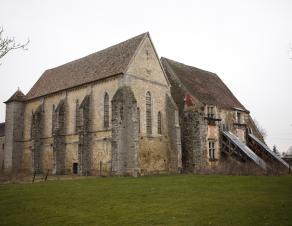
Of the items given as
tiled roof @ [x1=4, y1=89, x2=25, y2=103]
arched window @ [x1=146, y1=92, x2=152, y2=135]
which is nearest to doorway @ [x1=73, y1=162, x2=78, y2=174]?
arched window @ [x1=146, y1=92, x2=152, y2=135]

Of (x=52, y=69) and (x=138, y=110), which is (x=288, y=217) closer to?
(x=138, y=110)

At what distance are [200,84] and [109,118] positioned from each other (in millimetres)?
14232

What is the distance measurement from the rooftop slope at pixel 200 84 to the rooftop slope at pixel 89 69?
6910mm

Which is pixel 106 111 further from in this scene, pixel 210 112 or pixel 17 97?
pixel 17 97

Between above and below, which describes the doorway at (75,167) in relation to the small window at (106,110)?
below

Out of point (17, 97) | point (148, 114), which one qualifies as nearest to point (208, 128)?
point (148, 114)

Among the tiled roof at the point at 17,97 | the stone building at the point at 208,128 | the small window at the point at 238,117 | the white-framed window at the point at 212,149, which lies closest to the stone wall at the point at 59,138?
the tiled roof at the point at 17,97

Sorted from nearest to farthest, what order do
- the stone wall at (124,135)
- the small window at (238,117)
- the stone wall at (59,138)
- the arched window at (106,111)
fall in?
the stone wall at (124,135) → the arched window at (106,111) → the stone wall at (59,138) → the small window at (238,117)

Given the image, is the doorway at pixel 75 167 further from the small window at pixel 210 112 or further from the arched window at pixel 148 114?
the small window at pixel 210 112

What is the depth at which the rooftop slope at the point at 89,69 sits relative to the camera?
32.0 metres

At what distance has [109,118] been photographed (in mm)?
30906

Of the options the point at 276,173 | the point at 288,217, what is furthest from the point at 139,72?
the point at 288,217

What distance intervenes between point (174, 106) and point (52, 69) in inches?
777

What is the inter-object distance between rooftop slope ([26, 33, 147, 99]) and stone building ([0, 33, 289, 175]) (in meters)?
0.15
